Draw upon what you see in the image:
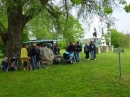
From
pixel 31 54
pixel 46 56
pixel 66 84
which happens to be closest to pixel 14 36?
pixel 31 54

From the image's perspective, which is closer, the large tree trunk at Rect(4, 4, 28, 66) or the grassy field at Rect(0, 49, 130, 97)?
the grassy field at Rect(0, 49, 130, 97)

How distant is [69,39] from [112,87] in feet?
31.7

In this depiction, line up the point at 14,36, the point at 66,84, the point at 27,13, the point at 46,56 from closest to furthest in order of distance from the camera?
the point at 66,84
the point at 27,13
the point at 14,36
the point at 46,56

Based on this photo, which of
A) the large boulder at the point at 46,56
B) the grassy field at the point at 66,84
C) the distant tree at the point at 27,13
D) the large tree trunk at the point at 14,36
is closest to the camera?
the grassy field at the point at 66,84

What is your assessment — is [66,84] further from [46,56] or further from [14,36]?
[46,56]

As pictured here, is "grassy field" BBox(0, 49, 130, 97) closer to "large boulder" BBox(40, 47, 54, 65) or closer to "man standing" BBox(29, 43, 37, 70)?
"man standing" BBox(29, 43, 37, 70)

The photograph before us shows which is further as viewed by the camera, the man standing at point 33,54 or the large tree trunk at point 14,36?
the large tree trunk at point 14,36

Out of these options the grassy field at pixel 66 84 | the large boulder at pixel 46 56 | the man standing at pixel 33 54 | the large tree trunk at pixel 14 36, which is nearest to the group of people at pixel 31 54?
the man standing at pixel 33 54

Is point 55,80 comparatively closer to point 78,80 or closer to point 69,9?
point 78,80

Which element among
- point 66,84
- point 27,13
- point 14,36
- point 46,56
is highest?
point 27,13

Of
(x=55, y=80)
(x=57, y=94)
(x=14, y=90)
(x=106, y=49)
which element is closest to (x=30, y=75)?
(x=55, y=80)

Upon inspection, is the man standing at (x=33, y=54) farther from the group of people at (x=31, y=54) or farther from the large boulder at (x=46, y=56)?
the large boulder at (x=46, y=56)

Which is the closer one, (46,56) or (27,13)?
(27,13)

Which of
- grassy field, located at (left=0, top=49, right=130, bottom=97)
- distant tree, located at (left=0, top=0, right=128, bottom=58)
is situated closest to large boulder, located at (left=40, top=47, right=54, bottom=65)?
distant tree, located at (left=0, top=0, right=128, bottom=58)
